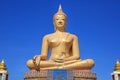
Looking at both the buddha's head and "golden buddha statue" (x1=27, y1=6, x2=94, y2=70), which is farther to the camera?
Result: the buddha's head

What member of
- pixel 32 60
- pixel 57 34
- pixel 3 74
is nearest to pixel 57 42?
pixel 57 34

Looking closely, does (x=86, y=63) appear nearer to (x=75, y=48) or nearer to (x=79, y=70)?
(x=79, y=70)

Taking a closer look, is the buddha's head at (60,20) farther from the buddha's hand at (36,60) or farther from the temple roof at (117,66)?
the temple roof at (117,66)

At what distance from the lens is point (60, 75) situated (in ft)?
40.1

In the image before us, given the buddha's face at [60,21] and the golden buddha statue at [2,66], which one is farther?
the golden buddha statue at [2,66]

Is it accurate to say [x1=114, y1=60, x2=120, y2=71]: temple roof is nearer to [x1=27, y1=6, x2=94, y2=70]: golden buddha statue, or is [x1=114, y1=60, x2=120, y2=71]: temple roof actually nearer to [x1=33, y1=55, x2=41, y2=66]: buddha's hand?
[x1=27, y1=6, x2=94, y2=70]: golden buddha statue

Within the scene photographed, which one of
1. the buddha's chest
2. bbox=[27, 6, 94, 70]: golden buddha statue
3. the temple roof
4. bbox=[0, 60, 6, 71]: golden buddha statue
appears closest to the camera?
bbox=[27, 6, 94, 70]: golden buddha statue

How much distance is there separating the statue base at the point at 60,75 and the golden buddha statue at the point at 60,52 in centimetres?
34

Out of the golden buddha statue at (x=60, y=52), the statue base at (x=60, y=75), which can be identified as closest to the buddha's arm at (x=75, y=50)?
the golden buddha statue at (x=60, y=52)

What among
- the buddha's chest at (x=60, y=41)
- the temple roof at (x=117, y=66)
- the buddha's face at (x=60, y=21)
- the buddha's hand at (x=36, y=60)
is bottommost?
the buddha's hand at (x=36, y=60)

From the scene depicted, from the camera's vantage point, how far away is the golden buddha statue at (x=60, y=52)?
1279 cm

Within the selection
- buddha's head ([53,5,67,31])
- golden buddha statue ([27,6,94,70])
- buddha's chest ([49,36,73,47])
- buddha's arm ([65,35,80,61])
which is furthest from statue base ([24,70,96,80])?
buddha's head ([53,5,67,31])

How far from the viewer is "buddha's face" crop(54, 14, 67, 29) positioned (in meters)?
14.5

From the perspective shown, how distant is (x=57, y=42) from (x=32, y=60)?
1611mm
